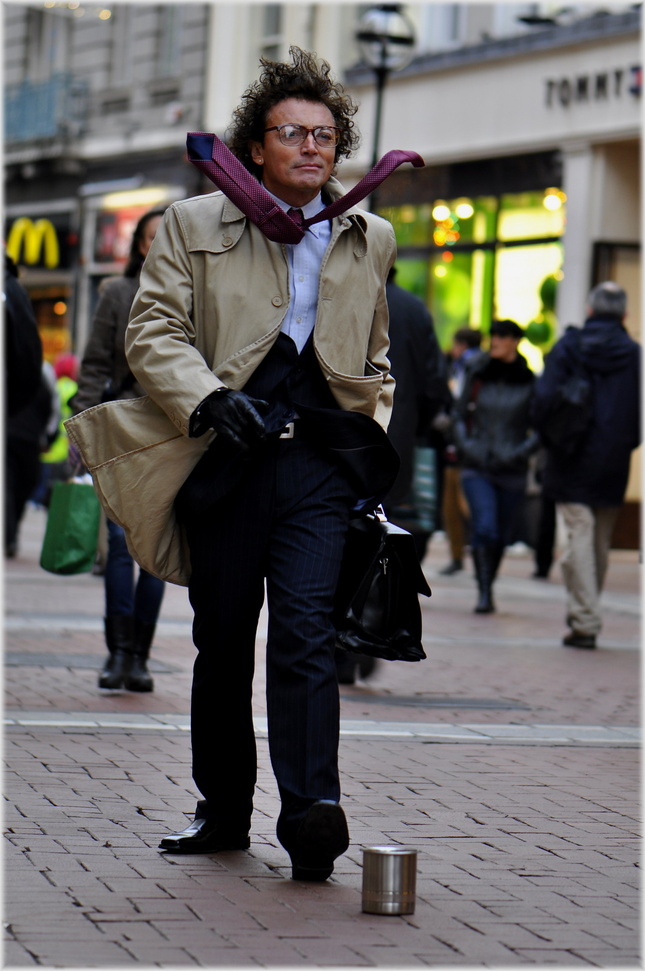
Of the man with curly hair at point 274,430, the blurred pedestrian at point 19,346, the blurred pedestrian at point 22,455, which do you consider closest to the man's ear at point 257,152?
the man with curly hair at point 274,430

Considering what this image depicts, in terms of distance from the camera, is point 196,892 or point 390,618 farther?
point 390,618

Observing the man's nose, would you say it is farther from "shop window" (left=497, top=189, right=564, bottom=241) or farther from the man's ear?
"shop window" (left=497, top=189, right=564, bottom=241)

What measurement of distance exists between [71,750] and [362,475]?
80.6 inches

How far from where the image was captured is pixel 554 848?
5.04m

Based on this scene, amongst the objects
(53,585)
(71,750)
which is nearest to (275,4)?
(53,585)

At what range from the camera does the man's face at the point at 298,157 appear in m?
4.68

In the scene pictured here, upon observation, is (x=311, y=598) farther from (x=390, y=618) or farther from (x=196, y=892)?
(x=196, y=892)

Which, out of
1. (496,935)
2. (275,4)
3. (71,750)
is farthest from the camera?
(275,4)

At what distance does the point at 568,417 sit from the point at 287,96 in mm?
6024

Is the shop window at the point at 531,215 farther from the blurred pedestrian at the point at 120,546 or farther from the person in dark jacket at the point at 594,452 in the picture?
the blurred pedestrian at the point at 120,546

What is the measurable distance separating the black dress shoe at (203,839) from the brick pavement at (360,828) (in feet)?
0.15

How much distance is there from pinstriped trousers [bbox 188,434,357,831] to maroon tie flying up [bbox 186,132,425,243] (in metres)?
0.55

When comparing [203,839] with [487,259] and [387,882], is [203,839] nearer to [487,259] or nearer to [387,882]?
[387,882]

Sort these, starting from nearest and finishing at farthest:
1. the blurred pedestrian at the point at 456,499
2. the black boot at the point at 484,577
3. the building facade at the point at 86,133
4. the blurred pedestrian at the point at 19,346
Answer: the blurred pedestrian at the point at 19,346
the black boot at the point at 484,577
the blurred pedestrian at the point at 456,499
the building facade at the point at 86,133
